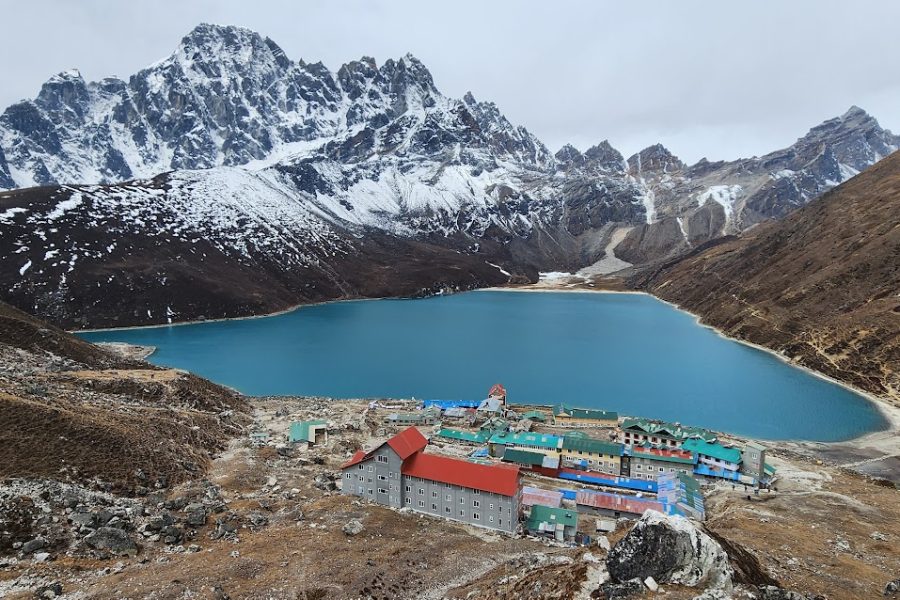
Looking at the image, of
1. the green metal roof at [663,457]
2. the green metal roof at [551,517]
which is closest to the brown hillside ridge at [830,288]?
the green metal roof at [663,457]

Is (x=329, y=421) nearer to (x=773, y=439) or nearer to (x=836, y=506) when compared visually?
(x=836, y=506)

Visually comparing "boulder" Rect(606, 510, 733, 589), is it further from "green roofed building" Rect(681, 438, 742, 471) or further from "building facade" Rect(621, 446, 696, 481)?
"green roofed building" Rect(681, 438, 742, 471)

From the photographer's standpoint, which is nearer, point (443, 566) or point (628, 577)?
point (628, 577)

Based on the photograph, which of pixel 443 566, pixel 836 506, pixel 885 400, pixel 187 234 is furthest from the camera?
pixel 187 234

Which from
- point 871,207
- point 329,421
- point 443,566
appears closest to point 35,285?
point 329,421

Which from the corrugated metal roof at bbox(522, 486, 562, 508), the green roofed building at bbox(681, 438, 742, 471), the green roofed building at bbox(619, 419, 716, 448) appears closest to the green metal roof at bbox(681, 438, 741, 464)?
the green roofed building at bbox(681, 438, 742, 471)

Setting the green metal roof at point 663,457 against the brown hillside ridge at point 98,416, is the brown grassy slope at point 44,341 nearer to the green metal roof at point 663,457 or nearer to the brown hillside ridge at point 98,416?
the brown hillside ridge at point 98,416
